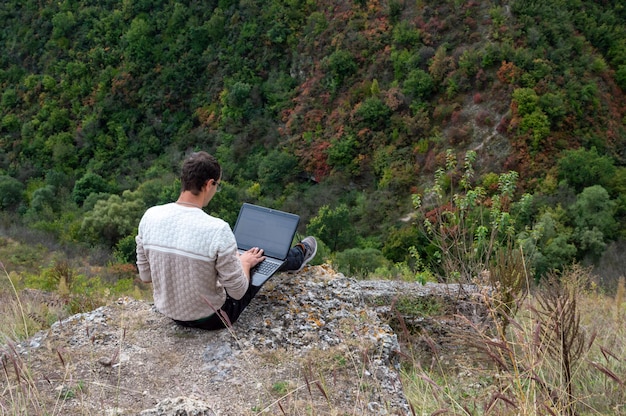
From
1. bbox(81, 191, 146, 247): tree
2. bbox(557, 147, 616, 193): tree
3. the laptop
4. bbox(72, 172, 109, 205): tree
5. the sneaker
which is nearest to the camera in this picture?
the laptop

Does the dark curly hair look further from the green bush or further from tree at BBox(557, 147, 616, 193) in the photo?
tree at BBox(557, 147, 616, 193)

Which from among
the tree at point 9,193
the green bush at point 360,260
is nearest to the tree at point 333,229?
the green bush at point 360,260

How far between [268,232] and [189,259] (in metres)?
0.77

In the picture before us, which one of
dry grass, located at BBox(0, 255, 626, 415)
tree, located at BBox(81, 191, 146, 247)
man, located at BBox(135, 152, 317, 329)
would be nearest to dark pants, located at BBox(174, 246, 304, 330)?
man, located at BBox(135, 152, 317, 329)

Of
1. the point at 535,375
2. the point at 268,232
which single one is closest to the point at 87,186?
the point at 268,232

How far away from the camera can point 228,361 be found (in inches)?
117

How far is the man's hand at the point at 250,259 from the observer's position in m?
3.21

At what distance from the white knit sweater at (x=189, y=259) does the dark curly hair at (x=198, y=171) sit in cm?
11

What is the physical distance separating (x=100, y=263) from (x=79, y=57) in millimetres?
15788

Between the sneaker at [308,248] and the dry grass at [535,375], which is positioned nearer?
the dry grass at [535,375]

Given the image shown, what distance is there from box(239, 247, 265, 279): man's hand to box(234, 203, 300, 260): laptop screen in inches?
10.6

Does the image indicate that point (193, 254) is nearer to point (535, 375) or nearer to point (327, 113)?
point (535, 375)

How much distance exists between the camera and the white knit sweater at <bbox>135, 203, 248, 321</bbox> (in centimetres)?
292

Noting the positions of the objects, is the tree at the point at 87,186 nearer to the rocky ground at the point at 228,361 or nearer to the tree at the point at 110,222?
the tree at the point at 110,222
